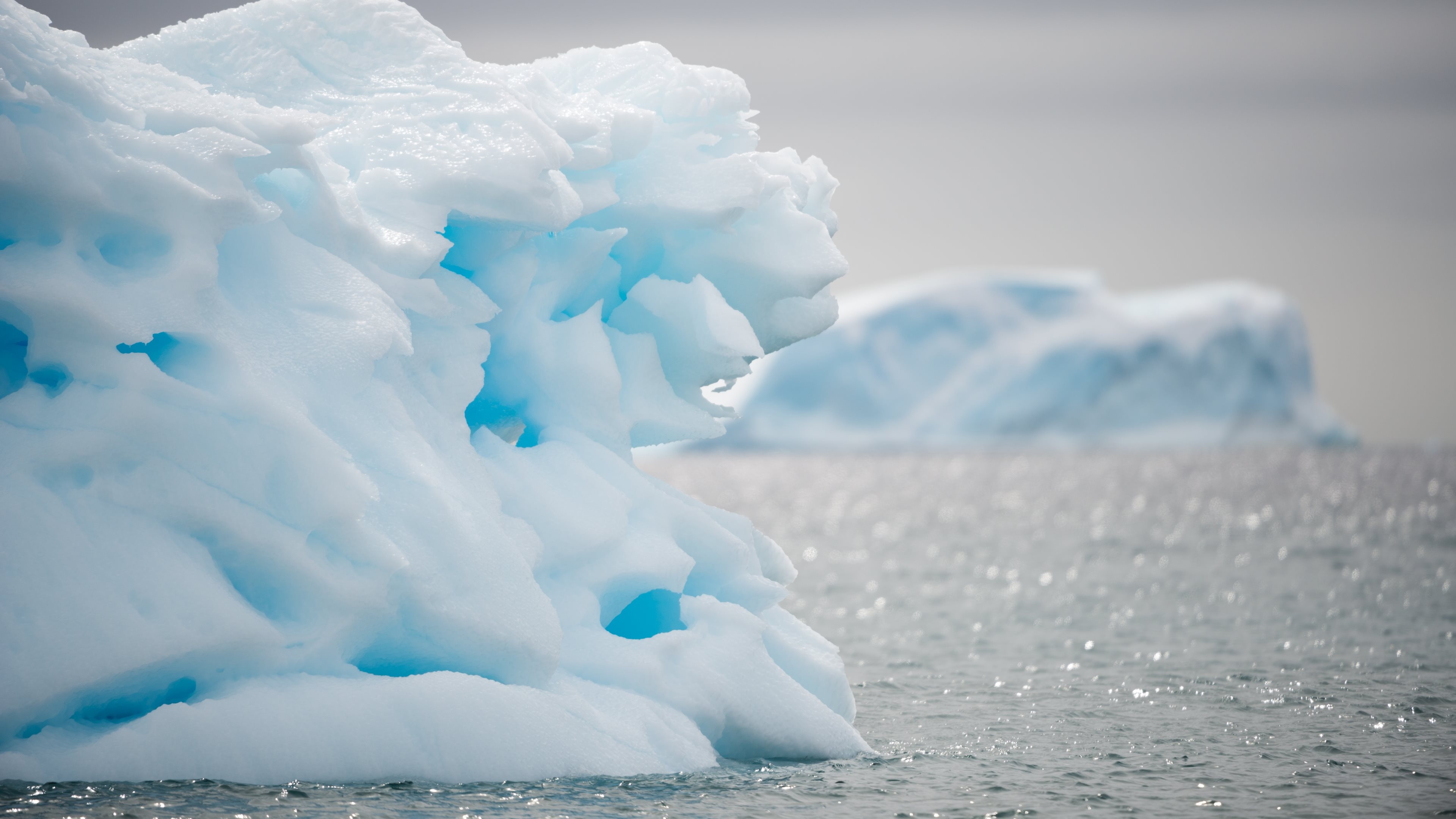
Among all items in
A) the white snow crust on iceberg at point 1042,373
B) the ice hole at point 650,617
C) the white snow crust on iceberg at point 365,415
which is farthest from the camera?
the white snow crust on iceberg at point 1042,373

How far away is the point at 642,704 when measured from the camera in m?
9.19

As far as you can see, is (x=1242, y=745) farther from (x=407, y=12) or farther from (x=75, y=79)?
(x=75, y=79)

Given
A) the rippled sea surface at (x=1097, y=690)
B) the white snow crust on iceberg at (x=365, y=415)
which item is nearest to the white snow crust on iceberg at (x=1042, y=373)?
the rippled sea surface at (x=1097, y=690)

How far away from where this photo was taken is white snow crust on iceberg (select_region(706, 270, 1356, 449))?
100 metres

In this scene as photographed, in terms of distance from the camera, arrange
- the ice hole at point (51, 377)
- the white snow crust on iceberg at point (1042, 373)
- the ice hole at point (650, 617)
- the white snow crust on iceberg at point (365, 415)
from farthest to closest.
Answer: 1. the white snow crust on iceberg at point (1042, 373)
2. the ice hole at point (650, 617)
3. the ice hole at point (51, 377)
4. the white snow crust on iceberg at point (365, 415)

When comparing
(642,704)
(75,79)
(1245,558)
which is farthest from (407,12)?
(1245,558)

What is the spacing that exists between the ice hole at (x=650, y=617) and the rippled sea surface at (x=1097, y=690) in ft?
4.18

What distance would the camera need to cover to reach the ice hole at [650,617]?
33.4 ft

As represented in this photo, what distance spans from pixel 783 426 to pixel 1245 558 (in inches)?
3147

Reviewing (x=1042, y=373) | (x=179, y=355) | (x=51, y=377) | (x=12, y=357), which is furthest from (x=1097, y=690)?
(x=1042, y=373)

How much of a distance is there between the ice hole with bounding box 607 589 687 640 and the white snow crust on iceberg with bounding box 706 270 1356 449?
89943mm

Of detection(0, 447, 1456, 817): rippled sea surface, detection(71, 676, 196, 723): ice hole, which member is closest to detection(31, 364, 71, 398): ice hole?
detection(71, 676, 196, 723): ice hole

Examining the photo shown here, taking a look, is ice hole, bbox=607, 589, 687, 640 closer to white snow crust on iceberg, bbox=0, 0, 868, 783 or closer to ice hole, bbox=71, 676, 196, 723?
white snow crust on iceberg, bbox=0, 0, 868, 783

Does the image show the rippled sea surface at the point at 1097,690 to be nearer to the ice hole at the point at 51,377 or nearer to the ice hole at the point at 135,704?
the ice hole at the point at 135,704
